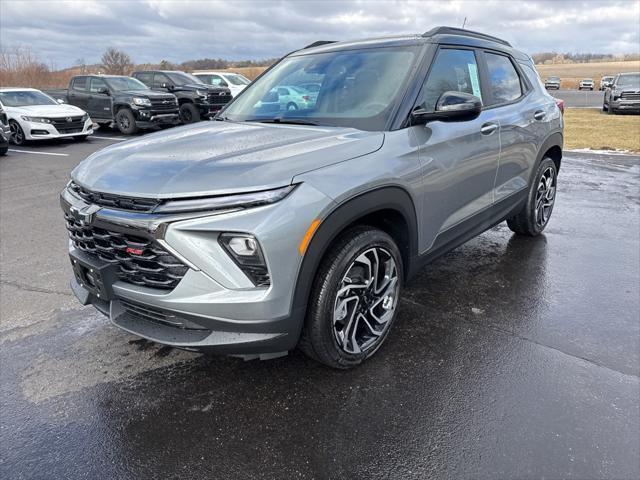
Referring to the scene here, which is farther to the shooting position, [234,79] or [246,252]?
[234,79]

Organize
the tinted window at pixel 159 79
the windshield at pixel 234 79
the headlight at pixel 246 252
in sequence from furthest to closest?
the windshield at pixel 234 79 → the tinted window at pixel 159 79 → the headlight at pixel 246 252

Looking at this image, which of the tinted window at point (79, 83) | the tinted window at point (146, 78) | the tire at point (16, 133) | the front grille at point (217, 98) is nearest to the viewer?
the tire at point (16, 133)

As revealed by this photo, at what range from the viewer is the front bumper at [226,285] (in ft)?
6.95

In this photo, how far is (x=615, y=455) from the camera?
2.18 metres

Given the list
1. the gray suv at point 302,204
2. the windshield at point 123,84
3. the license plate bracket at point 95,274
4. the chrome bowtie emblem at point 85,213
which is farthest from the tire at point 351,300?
the windshield at point 123,84

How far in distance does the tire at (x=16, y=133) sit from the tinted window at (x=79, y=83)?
A: 11.3ft

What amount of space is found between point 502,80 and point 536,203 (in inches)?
55.9

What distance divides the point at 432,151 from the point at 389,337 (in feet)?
4.14

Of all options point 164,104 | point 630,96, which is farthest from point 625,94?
point 164,104

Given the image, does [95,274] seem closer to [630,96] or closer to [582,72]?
[630,96]

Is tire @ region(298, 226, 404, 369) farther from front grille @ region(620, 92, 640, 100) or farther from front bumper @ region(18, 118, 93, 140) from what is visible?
front grille @ region(620, 92, 640, 100)

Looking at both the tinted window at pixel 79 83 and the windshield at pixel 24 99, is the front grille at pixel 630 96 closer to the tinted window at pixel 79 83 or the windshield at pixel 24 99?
the tinted window at pixel 79 83

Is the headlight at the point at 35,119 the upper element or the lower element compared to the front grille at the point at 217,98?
lower

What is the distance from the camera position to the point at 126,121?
14688mm
